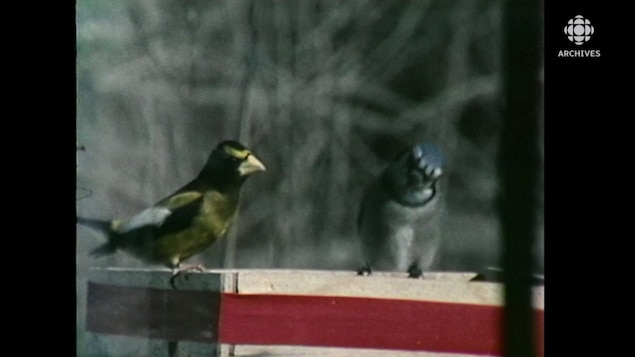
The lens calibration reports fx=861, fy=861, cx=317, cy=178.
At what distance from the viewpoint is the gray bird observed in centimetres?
213

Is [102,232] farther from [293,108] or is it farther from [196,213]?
[293,108]

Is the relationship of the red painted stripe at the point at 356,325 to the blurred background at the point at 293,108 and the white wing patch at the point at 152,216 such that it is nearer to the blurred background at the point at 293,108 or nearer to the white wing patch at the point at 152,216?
the blurred background at the point at 293,108

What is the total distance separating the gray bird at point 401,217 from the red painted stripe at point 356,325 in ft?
0.36

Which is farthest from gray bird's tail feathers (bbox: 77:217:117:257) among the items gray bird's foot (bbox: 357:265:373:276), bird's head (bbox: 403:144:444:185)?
bird's head (bbox: 403:144:444:185)

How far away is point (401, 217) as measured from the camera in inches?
84.4

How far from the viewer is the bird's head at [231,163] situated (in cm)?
215

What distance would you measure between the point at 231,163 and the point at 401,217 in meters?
0.45

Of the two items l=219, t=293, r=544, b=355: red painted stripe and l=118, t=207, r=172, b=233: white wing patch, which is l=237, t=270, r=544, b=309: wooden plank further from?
l=118, t=207, r=172, b=233: white wing patch
